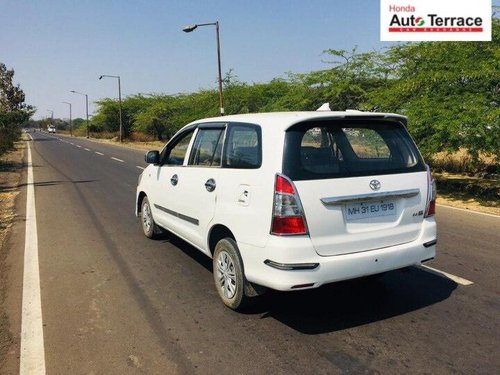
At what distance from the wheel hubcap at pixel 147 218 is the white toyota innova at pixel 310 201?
2232mm

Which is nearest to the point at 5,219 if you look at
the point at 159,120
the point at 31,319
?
the point at 31,319

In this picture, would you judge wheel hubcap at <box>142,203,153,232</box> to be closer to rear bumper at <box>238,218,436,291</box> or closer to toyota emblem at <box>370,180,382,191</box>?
rear bumper at <box>238,218,436,291</box>

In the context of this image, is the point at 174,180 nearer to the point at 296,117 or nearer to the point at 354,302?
the point at 296,117

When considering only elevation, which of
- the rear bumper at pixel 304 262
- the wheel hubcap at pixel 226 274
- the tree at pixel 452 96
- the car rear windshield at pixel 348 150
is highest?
the tree at pixel 452 96

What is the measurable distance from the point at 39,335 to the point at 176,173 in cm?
236

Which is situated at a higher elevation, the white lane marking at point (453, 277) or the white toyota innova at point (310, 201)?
the white toyota innova at point (310, 201)

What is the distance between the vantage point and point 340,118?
12.9 ft

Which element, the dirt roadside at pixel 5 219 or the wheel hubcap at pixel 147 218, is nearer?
the dirt roadside at pixel 5 219

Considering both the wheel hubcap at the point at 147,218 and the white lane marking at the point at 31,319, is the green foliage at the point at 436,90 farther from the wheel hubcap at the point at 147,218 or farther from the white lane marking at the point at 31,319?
the white lane marking at the point at 31,319

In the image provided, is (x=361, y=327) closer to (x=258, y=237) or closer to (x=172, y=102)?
(x=258, y=237)

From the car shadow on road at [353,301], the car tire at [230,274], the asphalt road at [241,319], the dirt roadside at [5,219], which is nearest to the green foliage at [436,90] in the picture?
the asphalt road at [241,319]

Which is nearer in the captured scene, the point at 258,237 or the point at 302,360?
the point at 302,360

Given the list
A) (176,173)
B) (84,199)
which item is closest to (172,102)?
(84,199)

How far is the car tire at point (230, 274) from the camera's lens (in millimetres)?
3998
